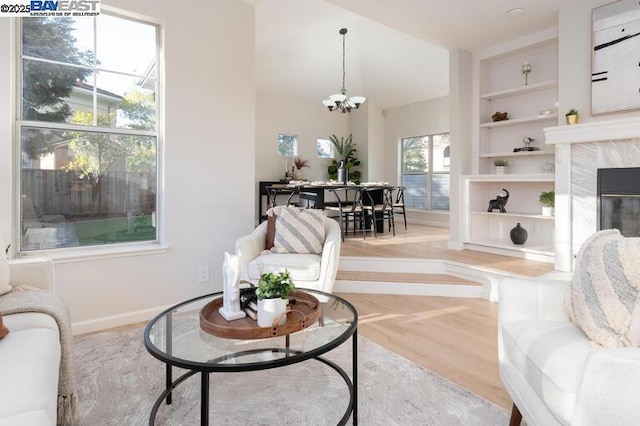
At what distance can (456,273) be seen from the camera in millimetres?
4062

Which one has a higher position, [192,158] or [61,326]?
[192,158]

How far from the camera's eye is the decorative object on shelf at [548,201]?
4215 millimetres

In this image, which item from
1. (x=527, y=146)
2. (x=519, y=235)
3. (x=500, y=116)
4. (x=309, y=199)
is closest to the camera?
(x=519, y=235)

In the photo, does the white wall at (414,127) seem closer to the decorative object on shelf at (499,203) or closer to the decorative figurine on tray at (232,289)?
the decorative object on shelf at (499,203)

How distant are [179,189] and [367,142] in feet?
19.0

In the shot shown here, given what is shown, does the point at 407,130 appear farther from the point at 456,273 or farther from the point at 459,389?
the point at 459,389

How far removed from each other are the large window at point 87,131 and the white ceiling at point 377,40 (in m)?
1.38

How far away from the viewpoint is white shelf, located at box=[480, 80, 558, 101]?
4.26 m

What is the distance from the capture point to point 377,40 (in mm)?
6777

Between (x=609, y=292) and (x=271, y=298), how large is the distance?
4.22 ft

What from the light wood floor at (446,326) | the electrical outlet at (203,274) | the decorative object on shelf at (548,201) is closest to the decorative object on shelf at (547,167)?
the decorative object on shelf at (548,201)

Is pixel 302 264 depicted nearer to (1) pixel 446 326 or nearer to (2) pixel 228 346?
(1) pixel 446 326

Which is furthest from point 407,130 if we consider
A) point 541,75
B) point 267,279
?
point 267,279

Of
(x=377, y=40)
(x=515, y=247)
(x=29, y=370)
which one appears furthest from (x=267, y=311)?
(x=377, y=40)
